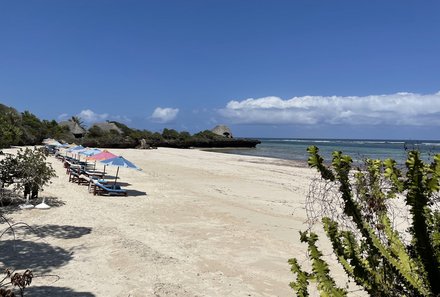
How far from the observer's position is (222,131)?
99125mm

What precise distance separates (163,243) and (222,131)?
89.6 metres

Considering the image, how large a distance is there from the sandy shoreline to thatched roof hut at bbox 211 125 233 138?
264 feet

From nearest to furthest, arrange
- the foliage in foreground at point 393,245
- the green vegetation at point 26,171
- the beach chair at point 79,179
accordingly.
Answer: the foliage in foreground at point 393,245
the green vegetation at point 26,171
the beach chair at point 79,179

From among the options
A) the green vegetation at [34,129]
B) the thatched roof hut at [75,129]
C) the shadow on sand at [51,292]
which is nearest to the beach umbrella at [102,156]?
the shadow on sand at [51,292]

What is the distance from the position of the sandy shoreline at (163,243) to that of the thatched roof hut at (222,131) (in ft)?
264

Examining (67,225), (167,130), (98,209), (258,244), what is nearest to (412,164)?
(258,244)

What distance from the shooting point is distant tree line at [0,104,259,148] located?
51.3 metres

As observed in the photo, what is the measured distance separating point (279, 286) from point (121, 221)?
6234mm

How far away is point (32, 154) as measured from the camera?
1374 centimetres

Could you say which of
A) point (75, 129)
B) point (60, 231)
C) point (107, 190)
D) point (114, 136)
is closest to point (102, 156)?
point (107, 190)

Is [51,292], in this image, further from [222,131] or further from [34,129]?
[222,131]

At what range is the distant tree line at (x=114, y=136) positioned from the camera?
51338mm

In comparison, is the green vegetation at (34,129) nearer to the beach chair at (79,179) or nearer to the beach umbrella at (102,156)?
the beach chair at (79,179)

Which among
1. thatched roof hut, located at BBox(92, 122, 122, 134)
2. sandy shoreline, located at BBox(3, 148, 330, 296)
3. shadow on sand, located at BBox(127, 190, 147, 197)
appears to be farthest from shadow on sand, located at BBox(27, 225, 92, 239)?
→ thatched roof hut, located at BBox(92, 122, 122, 134)
